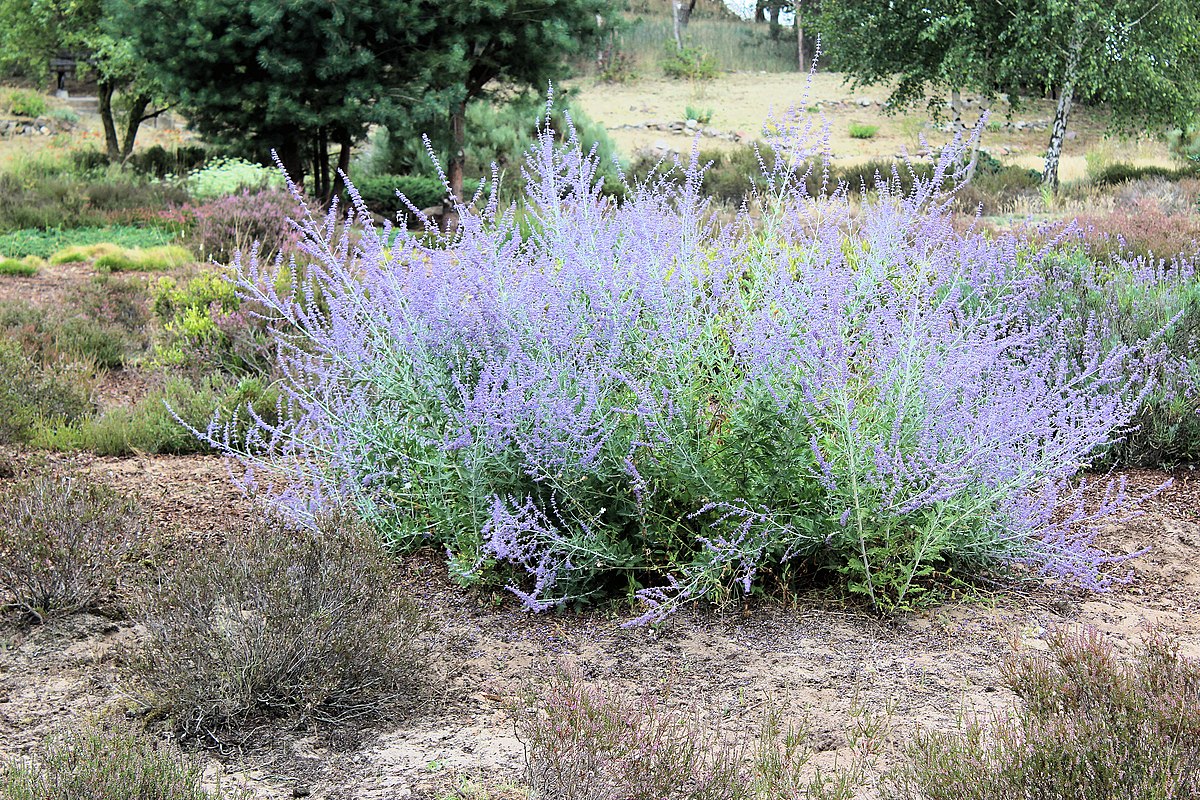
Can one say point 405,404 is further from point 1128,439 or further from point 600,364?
point 1128,439

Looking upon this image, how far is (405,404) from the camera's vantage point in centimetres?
357

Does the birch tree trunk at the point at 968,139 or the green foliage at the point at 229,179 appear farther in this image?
the green foliage at the point at 229,179

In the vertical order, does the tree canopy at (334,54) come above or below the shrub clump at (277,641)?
above

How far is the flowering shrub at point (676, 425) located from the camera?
3.20 metres

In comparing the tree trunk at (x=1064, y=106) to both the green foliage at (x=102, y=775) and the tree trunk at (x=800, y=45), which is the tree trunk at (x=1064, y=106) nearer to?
the green foliage at (x=102, y=775)

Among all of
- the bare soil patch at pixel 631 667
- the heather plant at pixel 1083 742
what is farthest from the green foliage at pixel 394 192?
the heather plant at pixel 1083 742

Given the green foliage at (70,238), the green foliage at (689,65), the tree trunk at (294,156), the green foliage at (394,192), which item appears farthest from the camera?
the green foliage at (689,65)

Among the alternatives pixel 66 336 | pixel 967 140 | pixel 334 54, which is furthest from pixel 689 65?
pixel 967 140

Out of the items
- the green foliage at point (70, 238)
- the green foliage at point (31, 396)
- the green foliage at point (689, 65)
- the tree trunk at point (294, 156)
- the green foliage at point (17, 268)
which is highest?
the green foliage at point (689, 65)

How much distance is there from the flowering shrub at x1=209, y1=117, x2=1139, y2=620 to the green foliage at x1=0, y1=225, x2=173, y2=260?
955cm

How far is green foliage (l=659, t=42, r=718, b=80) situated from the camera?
137 ft

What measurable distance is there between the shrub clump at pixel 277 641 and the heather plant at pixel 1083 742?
1.39 meters

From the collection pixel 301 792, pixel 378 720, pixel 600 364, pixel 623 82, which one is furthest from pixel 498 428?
pixel 623 82

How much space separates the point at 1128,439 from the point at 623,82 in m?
38.7
